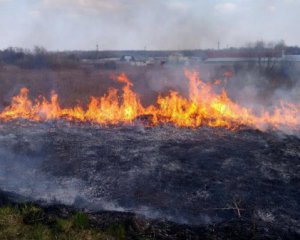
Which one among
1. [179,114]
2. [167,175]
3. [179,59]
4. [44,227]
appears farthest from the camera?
[179,59]

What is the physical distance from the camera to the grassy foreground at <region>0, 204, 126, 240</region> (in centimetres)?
548

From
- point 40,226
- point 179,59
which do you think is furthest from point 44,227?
point 179,59

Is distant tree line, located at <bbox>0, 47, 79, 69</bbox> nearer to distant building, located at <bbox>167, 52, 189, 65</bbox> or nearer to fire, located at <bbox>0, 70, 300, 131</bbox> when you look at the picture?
distant building, located at <bbox>167, 52, 189, 65</bbox>

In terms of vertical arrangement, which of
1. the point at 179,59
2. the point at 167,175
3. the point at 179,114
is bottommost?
the point at 167,175

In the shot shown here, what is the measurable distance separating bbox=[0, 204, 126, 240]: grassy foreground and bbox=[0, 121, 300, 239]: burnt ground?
1.33 feet

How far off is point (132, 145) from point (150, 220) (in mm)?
3804

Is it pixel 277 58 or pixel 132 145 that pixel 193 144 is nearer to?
pixel 132 145

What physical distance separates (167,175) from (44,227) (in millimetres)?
3119

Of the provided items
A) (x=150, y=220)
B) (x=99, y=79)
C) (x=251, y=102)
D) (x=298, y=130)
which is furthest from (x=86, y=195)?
(x=99, y=79)

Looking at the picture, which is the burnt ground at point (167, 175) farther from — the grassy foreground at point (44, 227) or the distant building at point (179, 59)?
the distant building at point (179, 59)

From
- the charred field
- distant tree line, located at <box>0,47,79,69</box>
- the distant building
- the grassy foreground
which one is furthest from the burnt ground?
distant tree line, located at <box>0,47,79,69</box>

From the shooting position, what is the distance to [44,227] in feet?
18.8

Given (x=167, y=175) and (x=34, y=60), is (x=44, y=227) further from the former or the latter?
(x=34, y=60)

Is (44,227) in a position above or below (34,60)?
below
